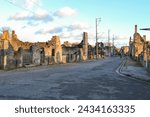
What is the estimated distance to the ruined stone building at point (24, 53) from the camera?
30.5 m

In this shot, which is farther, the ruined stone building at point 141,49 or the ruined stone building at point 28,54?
the ruined stone building at point 141,49

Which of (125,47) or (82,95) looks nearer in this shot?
(82,95)

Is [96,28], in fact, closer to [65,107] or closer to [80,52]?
[80,52]

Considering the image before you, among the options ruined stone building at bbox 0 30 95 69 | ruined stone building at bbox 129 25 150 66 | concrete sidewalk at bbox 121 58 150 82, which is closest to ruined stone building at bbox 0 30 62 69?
ruined stone building at bbox 0 30 95 69

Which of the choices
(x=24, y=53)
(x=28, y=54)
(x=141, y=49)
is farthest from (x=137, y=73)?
(x=141, y=49)

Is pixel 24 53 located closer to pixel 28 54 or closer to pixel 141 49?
pixel 28 54

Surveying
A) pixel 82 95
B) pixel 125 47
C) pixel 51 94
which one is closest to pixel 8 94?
pixel 51 94

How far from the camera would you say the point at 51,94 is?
1178 cm

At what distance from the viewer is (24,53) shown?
36188 mm

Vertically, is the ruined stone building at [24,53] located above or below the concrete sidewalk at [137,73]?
above

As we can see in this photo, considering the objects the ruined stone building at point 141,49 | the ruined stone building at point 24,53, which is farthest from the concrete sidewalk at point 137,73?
the ruined stone building at point 24,53

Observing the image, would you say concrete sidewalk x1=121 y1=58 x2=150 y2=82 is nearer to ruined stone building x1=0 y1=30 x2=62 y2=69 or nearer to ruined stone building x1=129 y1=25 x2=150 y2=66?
ruined stone building x1=129 y1=25 x2=150 y2=66

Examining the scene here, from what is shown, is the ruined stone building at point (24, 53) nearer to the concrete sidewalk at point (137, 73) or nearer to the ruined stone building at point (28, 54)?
the ruined stone building at point (28, 54)

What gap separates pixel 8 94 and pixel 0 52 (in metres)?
19.4
